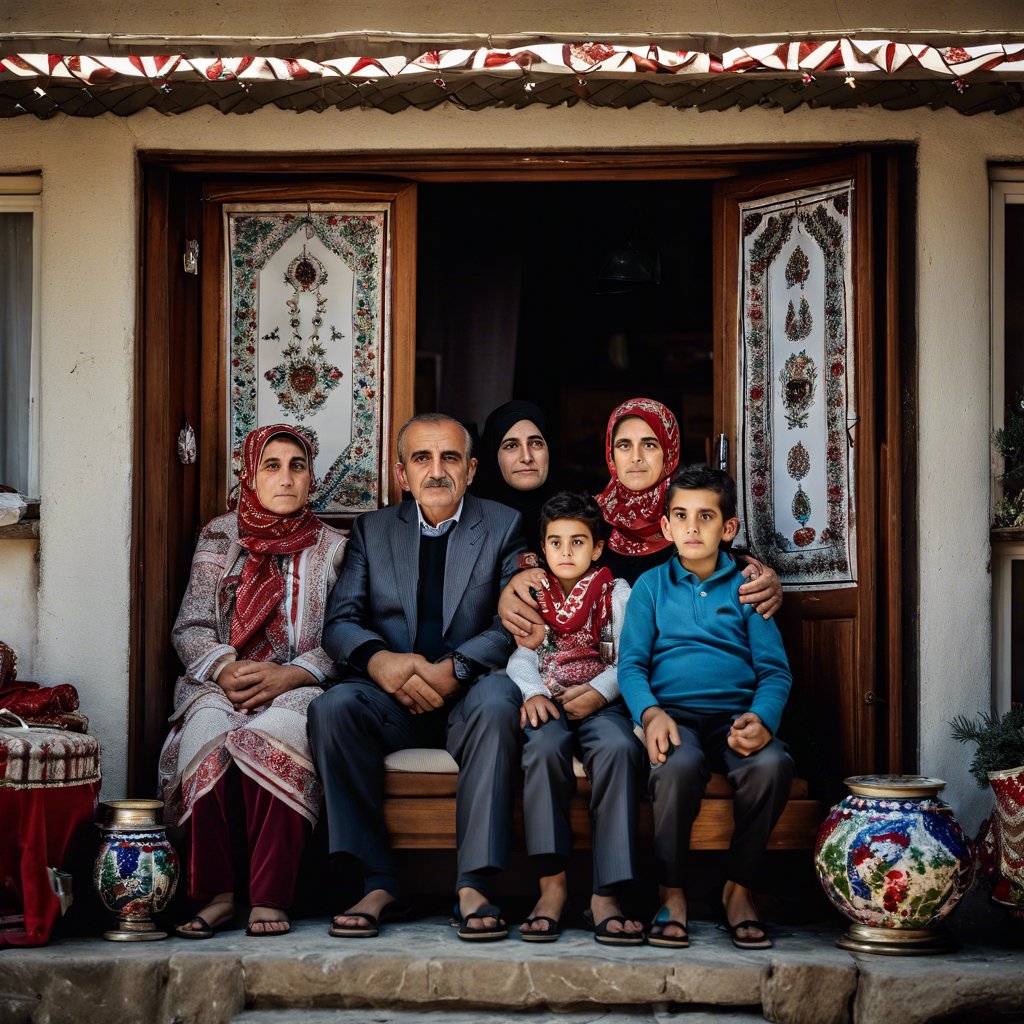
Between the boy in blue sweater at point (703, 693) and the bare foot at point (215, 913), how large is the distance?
4.40ft

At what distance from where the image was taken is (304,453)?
17.9ft

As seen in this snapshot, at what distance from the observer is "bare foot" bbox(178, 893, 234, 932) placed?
15.1ft

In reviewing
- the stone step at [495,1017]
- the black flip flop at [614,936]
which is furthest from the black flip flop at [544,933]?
the stone step at [495,1017]

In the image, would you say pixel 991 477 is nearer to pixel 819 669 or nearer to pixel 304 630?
pixel 819 669

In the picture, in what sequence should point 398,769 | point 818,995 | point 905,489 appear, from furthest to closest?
1. point 905,489
2. point 398,769
3. point 818,995

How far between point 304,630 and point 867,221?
250 centimetres

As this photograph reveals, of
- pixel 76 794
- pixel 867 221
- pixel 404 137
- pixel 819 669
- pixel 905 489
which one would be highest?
pixel 404 137

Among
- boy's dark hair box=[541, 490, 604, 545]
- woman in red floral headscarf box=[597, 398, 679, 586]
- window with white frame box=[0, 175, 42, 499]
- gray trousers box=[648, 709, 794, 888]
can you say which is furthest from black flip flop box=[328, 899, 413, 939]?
window with white frame box=[0, 175, 42, 499]

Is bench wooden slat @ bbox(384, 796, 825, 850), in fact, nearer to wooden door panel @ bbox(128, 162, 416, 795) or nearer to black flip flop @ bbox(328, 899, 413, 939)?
black flip flop @ bbox(328, 899, 413, 939)

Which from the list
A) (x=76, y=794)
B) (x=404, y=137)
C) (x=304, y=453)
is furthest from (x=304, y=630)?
(x=404, y=137)

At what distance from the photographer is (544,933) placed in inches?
176

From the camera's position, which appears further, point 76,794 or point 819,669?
point 819,669

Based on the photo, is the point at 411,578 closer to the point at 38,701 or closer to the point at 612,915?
the point at 38,701

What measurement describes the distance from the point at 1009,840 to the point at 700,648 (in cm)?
112
